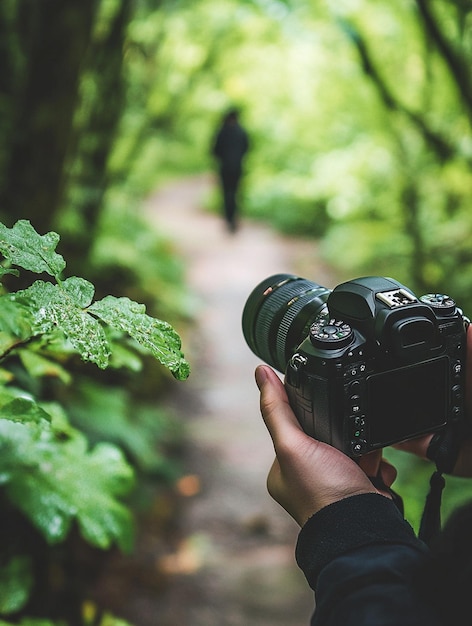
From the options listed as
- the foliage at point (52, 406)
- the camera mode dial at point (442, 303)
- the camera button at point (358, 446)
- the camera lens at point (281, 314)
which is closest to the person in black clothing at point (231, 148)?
the foliage at point (52, 406)

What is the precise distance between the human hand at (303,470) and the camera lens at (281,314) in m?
0.23

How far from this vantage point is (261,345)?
165 cm

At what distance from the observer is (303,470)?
46.6 inches

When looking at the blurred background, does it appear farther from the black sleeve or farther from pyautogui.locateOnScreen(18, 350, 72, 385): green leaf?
the black sleeve

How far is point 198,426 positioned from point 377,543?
172 inches

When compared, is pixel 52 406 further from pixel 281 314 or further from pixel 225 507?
pixel 225 507

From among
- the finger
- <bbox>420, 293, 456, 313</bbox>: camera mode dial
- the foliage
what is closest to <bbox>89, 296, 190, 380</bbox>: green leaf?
the foliage

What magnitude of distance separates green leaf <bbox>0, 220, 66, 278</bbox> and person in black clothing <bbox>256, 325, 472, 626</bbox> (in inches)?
22.1

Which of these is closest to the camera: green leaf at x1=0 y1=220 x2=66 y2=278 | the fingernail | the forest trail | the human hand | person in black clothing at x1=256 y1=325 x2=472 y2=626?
person in black clothing at x1=256 y1=325 x2=472 y2=626

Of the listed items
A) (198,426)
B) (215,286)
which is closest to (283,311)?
(198,426)

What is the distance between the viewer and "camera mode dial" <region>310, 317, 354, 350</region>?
1294mm

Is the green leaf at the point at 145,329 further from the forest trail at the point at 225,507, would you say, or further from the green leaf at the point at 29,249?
the forest trail at the point at 225,507

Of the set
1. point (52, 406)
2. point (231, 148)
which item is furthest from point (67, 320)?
point (231, 148)

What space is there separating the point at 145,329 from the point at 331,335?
45 centimetres
